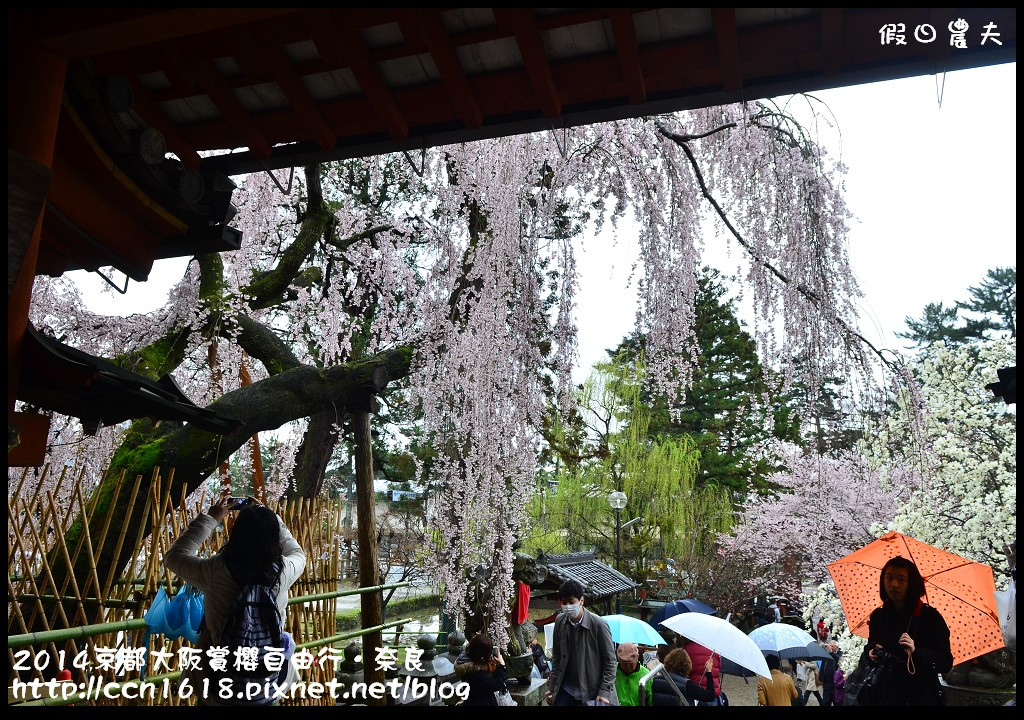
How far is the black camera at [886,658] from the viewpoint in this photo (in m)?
3.36

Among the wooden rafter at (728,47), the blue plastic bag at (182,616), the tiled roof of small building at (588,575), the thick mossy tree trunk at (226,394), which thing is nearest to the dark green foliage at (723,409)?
the tiled roof of small building at (588,575)

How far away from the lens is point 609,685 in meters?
4.29

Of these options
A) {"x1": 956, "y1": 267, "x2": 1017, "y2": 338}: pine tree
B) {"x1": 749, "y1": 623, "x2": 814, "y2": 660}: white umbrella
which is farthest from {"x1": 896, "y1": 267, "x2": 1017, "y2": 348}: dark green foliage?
{"x1": 749, "y1": 623, "x2": 814, "y2": 660}: white umbrella

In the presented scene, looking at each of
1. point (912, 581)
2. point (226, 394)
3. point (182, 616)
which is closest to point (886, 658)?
point (912, 581)

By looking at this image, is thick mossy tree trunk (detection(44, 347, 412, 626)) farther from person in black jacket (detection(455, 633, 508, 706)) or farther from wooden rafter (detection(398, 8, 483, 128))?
wooden rafter (detection(398, 8, 483, 128))

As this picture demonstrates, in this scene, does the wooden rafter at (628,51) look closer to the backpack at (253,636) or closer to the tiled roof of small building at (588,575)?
the backpack at (253,636)

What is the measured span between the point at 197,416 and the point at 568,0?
3253 millimetres

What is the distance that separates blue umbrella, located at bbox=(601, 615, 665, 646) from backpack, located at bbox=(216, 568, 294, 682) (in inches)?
181

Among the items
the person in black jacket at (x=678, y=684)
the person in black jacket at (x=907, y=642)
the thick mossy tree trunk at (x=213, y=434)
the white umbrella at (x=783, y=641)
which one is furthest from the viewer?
the white umbrella at (x=783, y=641)

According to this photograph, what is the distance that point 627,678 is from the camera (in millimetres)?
4879

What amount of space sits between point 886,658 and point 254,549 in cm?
316

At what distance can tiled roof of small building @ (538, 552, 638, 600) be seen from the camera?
14320 millimetres

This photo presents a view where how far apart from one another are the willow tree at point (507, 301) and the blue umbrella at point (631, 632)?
136 cm

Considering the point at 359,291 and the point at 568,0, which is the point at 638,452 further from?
the point at 568,0
